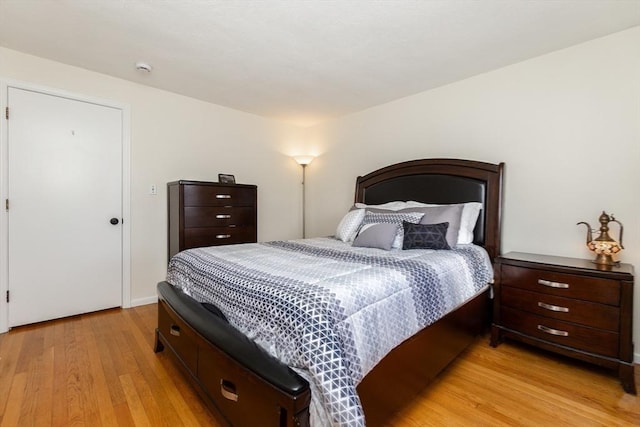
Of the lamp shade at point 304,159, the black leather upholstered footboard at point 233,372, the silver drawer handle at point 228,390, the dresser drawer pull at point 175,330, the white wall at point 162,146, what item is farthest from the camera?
the lamp shade at point 304,159

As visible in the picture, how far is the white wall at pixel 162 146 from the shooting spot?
8.59 ft

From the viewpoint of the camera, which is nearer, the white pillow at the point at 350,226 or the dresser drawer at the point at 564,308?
the dresser drawer at the point at 564,308

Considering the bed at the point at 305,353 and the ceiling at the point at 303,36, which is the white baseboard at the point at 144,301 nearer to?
the bed at the point at 305,353

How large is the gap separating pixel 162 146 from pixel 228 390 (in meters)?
2.74

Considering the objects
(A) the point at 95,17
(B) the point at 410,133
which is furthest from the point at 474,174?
(A) the point at 95,17

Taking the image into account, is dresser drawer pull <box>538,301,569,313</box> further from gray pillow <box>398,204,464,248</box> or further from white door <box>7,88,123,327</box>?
white door <box>7,88,123,327</box>

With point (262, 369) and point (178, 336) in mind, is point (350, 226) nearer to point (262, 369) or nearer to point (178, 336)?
point (178, 336)

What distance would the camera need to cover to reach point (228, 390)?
4.03ft

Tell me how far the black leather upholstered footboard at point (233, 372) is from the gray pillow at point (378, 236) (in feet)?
4.16

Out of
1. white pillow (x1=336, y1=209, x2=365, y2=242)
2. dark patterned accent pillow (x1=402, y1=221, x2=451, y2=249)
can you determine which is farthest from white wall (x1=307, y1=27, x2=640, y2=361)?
white pillow (x1=336, y1=209, x2=365, y2=242)

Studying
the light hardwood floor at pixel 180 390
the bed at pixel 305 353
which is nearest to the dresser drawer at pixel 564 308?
the bed at pixel 305 353

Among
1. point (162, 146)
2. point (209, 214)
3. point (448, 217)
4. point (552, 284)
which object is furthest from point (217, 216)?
point (552, 284)

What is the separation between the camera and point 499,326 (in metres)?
2.17

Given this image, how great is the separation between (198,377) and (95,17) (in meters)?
2.32
